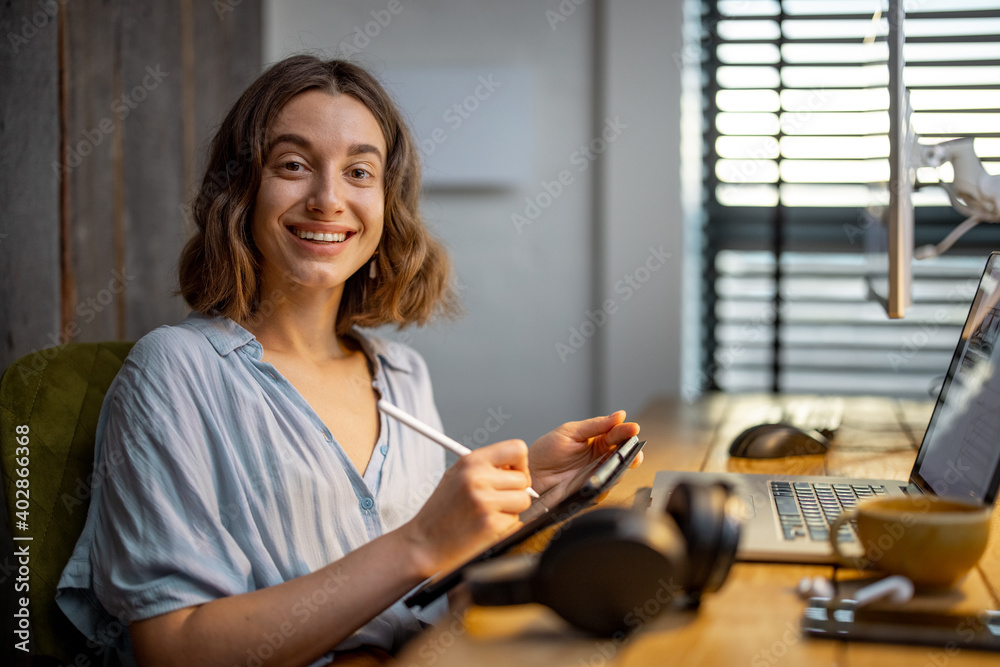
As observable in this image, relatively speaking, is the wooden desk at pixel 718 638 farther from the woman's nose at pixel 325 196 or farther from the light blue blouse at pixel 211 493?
the woman's nose at pixel 325 196

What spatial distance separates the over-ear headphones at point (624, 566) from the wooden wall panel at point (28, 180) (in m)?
1.17

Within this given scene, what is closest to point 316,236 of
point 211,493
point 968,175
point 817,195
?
point 211,493

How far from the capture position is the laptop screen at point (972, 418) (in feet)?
2.63

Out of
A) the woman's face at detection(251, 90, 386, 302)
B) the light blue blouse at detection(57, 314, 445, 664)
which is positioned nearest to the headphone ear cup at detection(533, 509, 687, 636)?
the light blue blouse at detection(57, 314, 445, 664)

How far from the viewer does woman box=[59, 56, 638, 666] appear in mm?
821

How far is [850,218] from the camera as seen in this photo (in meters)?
2.53

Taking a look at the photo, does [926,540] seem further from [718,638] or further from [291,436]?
[291,436]

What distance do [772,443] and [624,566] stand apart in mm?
792

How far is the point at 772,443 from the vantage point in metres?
1.34

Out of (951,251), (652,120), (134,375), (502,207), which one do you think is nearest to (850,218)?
(951,251)

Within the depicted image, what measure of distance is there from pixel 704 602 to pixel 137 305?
1638 millimetres

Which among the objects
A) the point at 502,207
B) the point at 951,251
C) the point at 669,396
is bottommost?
the point at 669,396

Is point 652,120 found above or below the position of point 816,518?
above

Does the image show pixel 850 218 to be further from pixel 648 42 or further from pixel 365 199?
pixel 365 199
